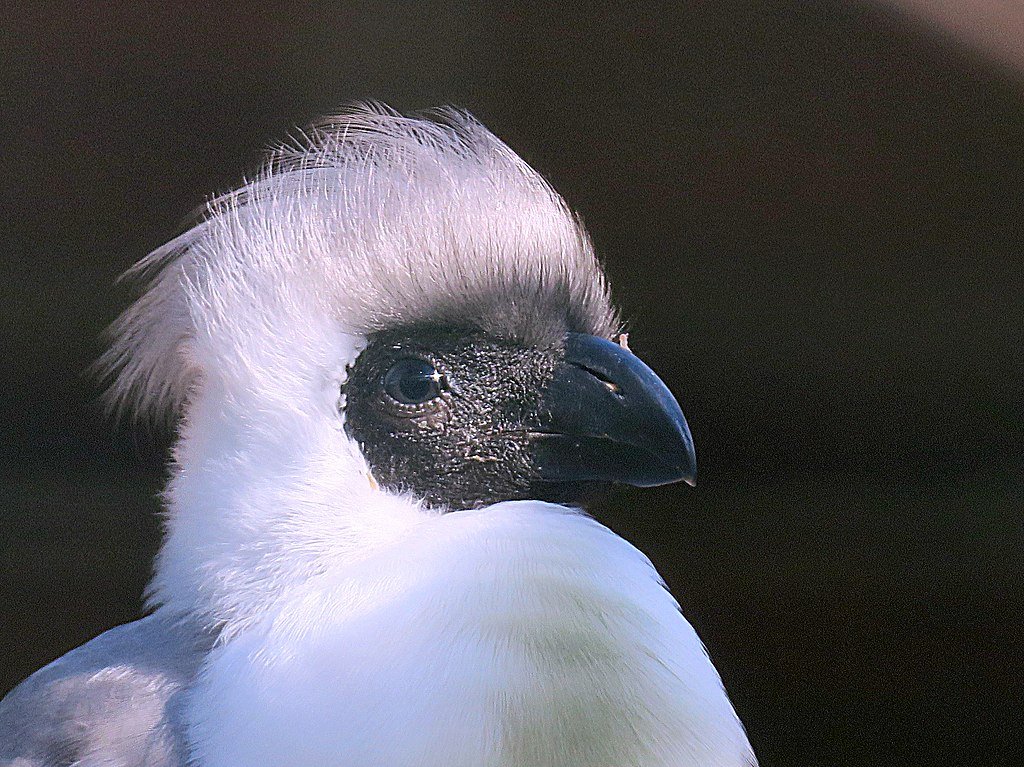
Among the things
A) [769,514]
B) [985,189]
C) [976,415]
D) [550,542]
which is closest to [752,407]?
[769,514]

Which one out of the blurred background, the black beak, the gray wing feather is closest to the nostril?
the black beak

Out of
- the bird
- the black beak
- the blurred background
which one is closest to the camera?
the bird

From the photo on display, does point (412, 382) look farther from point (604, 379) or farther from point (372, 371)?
point (604, 379)

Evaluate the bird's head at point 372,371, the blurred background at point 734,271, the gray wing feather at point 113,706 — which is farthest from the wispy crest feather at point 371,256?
the blurred background at point 734,271

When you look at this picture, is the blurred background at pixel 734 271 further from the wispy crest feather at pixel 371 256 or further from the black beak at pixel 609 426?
the black beak at pixel 609 426

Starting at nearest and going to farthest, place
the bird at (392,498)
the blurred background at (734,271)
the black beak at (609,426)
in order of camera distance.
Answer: the bird at (392,498)
the black beak at (609,426)
the blurred background at (734,271)

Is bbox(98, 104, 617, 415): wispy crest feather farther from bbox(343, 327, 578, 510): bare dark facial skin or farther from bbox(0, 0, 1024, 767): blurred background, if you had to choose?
bbox(0, 0, 1024, 767): blurred background

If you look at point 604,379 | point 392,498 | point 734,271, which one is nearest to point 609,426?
point 604,379
